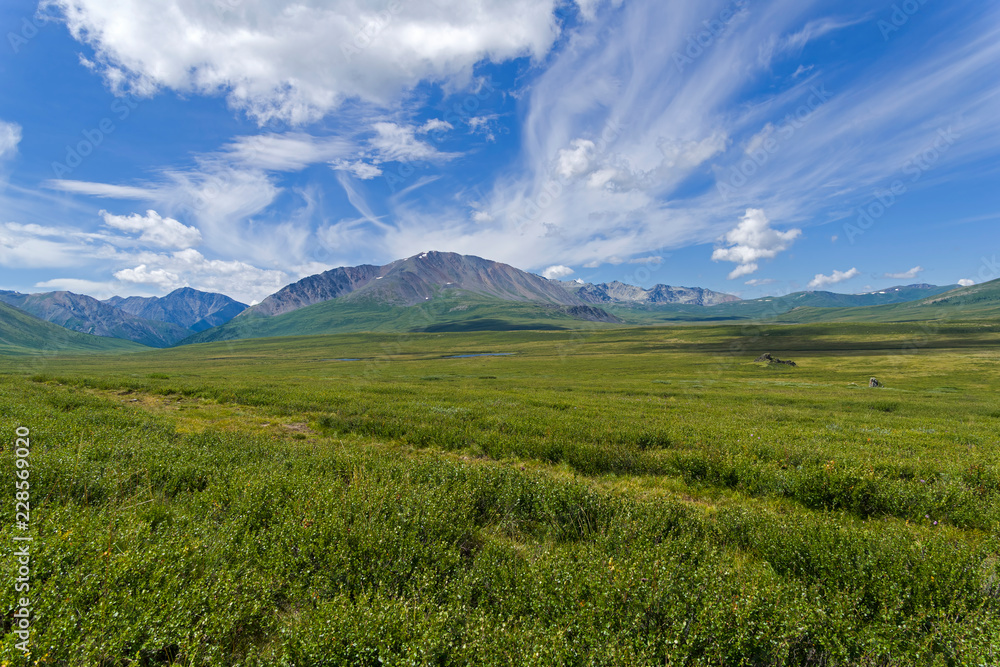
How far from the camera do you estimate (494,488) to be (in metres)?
8.48

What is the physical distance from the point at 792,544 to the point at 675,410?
18.2 metres

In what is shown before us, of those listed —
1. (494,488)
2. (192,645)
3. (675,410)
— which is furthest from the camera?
(675,410)

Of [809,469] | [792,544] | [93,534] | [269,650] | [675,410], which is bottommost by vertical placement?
[675,410]

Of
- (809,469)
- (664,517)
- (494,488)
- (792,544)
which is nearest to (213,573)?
(494,488)

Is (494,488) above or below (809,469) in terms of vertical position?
above

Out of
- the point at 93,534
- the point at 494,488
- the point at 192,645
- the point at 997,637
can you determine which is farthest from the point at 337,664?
the point at 997,637

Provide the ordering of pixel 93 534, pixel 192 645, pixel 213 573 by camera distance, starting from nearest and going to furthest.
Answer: pixel 192 645 → pixel 213 573 → pixel 93 534

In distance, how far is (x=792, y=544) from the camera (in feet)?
19.6

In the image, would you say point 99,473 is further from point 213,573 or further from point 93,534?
point 213,573

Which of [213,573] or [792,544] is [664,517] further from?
[213,573]

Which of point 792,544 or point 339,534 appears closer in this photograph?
point 339,534

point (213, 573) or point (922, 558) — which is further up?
point (213, 573)

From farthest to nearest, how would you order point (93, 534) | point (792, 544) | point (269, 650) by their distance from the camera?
point (792, 544), point (93, 534), point (269, 650)

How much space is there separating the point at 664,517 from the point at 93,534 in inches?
335
